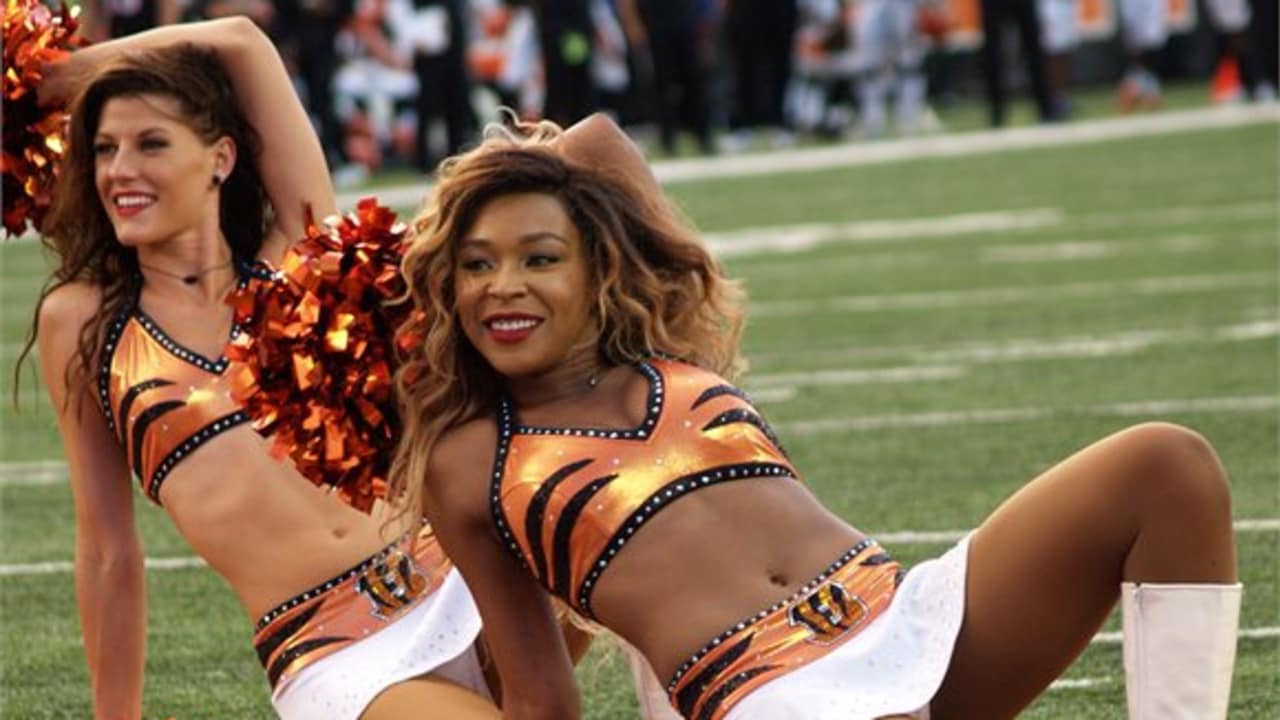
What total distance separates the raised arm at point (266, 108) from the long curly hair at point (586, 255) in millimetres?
711

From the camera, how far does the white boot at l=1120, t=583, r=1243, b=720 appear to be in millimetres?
3490

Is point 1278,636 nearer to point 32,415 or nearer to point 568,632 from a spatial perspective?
point 568,632

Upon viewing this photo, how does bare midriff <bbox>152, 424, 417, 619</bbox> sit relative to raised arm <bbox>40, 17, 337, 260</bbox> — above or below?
below

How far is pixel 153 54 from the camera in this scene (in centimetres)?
440

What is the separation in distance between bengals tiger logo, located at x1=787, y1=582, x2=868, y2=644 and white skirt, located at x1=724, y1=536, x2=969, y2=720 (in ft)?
0.07

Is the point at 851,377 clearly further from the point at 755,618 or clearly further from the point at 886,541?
the point at 755,618

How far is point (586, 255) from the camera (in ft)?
12.4

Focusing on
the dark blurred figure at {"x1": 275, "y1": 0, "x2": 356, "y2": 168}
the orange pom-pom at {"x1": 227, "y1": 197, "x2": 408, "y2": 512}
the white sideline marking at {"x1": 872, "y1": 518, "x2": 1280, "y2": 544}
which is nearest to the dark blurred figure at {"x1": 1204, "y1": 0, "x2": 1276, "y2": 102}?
the dark blurred figure at {"x1": 275, "y1": 0, "x2": 356, "y2": 168}

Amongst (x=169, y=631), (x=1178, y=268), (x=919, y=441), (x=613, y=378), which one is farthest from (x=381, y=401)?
(x=1178, y=268)

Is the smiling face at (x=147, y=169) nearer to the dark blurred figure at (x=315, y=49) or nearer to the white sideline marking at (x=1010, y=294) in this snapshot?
the white sideline marking at (x=1010, y=294)

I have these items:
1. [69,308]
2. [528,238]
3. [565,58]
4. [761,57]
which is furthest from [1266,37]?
[528,238]

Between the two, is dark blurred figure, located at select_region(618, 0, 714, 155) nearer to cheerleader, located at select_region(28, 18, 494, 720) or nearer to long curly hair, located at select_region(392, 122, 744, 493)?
cheerleader, located at select_region(28, 18, 494, 720)

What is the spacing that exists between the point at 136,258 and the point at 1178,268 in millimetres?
6875

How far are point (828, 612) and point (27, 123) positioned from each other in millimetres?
1607
